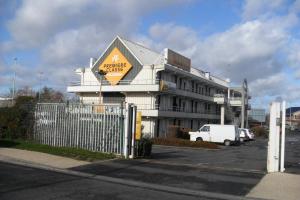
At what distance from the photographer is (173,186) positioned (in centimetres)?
1265

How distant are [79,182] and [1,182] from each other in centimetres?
210

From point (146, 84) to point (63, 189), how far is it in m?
41.3

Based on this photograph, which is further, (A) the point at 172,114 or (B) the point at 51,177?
(A) the point at 172,114

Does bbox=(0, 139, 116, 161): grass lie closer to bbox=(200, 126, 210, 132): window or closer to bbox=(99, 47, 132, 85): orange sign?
bbox=(200, 126, 210, 132): window

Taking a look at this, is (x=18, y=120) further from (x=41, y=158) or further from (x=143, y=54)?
(x=143, y=54)

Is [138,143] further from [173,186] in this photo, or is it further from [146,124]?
[146,124]

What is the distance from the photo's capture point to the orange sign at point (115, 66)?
55513mm

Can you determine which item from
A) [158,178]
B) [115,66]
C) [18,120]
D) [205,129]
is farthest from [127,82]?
[158,178]

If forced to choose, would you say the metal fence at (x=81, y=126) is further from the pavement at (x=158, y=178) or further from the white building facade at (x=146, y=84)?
the white building facade at (x=146, y=84)

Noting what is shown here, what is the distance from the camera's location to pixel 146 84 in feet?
172

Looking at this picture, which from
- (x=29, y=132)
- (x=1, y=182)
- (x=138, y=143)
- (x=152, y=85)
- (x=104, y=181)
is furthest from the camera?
(x=152, y=85)

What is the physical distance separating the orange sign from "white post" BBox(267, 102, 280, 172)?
128 ft

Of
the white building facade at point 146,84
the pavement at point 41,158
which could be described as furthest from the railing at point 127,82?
the pavement at point 41,158

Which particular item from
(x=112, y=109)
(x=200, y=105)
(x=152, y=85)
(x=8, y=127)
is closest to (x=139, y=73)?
(x=152, y=85)
